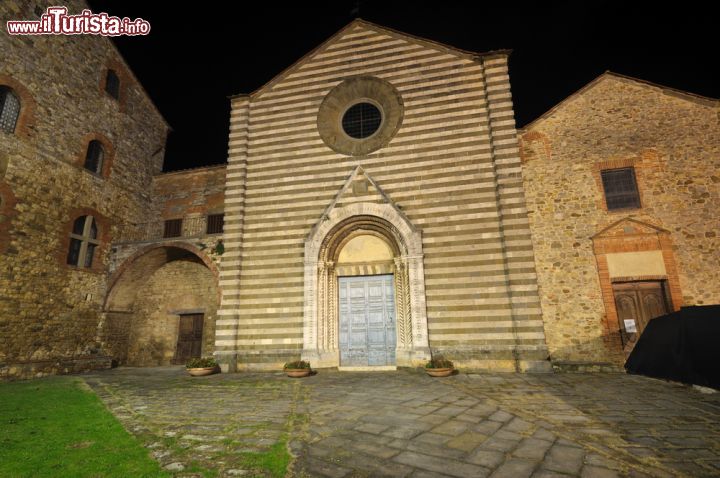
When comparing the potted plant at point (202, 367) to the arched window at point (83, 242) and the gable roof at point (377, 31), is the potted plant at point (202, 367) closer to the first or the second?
the arched window at point (83, 242)

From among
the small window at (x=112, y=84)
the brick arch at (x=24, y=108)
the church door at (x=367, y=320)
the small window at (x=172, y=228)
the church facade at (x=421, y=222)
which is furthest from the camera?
the small window at (x=172, y=228)

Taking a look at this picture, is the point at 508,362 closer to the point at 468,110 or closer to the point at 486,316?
the point at 486,316

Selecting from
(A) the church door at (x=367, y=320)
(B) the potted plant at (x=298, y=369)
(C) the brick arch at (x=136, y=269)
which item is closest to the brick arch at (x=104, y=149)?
(C) the brick arch at (x=136, y=269)

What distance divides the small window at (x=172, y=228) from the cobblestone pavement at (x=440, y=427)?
9.84 meters

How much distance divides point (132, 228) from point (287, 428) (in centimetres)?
1456

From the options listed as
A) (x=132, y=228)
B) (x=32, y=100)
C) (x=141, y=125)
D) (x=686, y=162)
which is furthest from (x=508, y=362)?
(x=141, y=125)

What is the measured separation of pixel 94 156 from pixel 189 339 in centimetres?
826

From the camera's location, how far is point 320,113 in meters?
12.1

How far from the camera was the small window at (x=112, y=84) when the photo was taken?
15.1 metres

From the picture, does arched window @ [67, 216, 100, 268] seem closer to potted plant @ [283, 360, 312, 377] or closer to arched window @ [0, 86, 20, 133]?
arched window @ [0, 86, 20, 133]

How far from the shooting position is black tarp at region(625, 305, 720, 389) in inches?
255

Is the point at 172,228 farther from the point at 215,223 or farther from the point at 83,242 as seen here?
the point at 83,242

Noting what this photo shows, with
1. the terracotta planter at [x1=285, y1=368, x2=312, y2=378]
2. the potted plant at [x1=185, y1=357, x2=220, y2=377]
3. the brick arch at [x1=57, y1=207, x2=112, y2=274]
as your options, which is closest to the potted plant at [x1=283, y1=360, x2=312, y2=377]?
the terracotta planter at [x1=285, y1=368, x2=312, y2=378]

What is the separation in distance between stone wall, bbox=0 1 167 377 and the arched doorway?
880 millimetres
